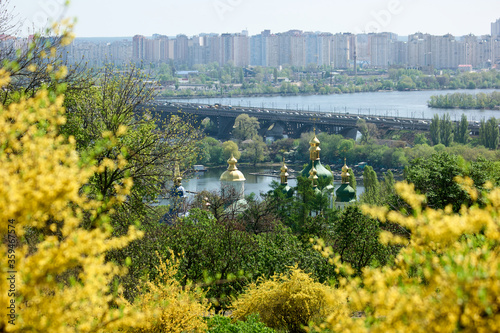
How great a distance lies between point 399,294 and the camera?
2070 mm

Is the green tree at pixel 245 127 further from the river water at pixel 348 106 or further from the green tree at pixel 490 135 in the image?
the green tree at pixel 490 135

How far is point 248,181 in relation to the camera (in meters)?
31.1

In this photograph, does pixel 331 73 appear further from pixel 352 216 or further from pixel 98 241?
pixel 98 241

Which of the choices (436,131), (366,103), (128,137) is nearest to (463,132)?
(436,131)

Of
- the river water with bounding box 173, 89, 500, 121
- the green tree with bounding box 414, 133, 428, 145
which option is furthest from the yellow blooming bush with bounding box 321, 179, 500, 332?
the river water with bounding box 173, 89, 500, 121

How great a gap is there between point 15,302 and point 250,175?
30.4 m

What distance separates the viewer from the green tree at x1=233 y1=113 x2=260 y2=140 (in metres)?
42.1

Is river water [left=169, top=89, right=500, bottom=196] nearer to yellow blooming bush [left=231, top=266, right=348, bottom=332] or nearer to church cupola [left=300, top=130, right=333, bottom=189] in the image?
church cupola [left=300, top=130, right=333, bottom=189]

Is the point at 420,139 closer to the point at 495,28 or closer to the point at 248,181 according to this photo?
the point at 248,181

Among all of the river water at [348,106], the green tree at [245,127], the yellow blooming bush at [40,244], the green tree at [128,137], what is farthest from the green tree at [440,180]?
the green tree at [245,127]

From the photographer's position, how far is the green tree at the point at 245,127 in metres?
42.1

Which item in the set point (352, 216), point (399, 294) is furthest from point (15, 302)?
point (352, 216)

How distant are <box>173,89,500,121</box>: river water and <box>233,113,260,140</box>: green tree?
1102cm

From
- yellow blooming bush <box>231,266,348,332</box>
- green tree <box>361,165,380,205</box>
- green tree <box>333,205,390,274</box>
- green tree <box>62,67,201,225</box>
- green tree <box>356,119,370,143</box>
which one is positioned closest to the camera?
yellow blooming bush <box>231,266,348,332</box>
